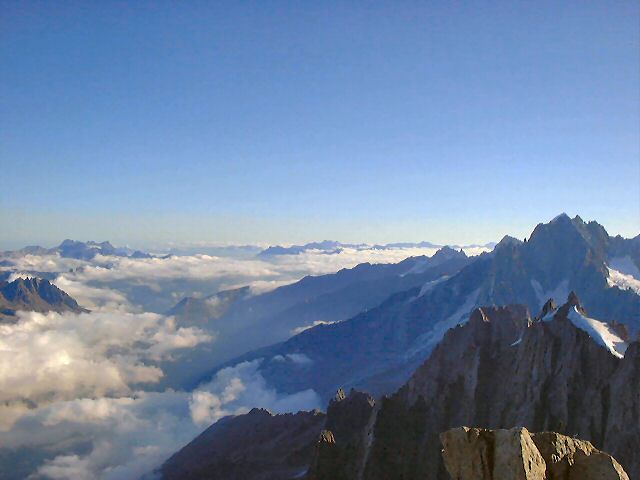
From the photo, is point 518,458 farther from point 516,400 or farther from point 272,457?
point 272,457

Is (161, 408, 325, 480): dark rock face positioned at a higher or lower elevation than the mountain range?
lower

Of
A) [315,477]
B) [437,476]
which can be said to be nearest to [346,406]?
[315,477]

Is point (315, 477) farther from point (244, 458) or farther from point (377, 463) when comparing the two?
point (244, 458)

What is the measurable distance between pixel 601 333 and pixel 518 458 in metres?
99.1

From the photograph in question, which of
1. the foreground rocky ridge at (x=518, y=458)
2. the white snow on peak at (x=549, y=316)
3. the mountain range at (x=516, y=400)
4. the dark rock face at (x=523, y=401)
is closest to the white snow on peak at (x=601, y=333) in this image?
the mountain range at (x=516, y=400)

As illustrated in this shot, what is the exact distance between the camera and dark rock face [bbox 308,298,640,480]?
301 ft

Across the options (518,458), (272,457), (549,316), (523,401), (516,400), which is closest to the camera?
(518,458)

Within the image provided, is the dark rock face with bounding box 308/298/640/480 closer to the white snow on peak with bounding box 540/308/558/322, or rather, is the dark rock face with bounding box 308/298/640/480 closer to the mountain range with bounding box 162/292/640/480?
the mountain range with bounding box 162/292/640/480

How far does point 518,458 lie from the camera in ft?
80.4

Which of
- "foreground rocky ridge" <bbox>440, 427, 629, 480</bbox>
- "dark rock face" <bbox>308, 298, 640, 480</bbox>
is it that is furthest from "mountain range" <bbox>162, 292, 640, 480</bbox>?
"foreground rocky ridge" <bbox>440, 427, 629, 480</bbox>

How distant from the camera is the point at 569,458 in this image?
2711 cm

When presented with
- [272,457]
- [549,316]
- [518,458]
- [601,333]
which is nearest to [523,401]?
[601,333]

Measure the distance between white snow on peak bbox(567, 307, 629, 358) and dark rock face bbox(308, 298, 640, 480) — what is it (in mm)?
1791

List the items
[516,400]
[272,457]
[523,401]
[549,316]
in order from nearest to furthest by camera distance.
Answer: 1. [523,401]
2. [516,400]
3. [549,316]
4. [272,457]
